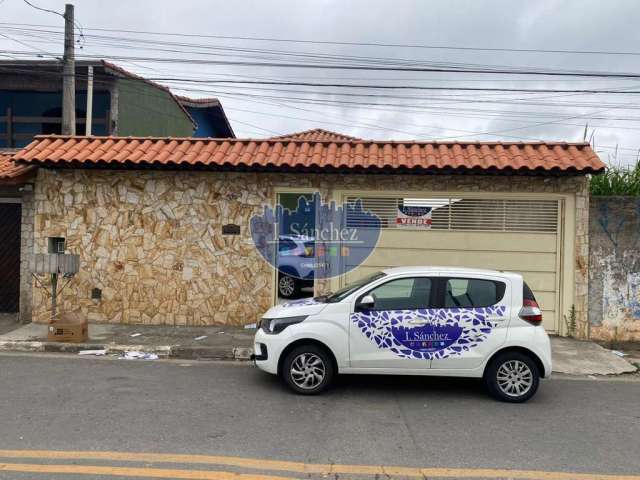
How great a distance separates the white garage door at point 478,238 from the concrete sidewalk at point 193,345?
1333mm

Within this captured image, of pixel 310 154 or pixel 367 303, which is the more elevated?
pixel 310 154

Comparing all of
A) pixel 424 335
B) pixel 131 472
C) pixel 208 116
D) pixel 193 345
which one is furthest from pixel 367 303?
pixel 208 116

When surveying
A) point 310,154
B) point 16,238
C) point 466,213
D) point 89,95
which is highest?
point 89,95

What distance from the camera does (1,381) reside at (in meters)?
6.50

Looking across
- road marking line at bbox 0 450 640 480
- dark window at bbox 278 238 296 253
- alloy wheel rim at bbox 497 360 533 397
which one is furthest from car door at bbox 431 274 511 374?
dark window at bbox 278 238 296 253

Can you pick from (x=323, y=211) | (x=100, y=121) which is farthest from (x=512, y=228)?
(x=100, y=121)

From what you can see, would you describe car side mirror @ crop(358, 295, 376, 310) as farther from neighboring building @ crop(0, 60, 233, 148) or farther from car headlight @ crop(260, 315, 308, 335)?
neighboring building @ crop(0, 60, 233, 148)

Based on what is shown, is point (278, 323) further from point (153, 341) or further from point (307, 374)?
point (153, 341)

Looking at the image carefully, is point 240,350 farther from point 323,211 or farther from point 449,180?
point 449,180

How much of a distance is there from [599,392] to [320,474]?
14.3ft

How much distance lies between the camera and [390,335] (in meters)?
6.12

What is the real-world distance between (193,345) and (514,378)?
4875 mm

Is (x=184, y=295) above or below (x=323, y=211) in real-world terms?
below

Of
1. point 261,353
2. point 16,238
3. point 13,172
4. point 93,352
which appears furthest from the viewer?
point 16,238
